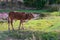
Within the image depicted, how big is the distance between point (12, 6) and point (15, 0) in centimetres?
165

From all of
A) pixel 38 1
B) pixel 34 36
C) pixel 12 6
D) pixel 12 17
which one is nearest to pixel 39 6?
pixel 38 1

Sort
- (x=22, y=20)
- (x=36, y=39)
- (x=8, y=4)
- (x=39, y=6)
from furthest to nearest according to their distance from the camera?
(x=8, y=4) < (x=39, y=6) < (x=22, y=20) < (x=36, y=39)

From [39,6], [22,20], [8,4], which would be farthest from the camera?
[8,4]

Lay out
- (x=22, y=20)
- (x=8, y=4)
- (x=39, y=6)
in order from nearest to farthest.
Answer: (x=22, y=20) < (x=39, y=6) < (x=8, y=4)

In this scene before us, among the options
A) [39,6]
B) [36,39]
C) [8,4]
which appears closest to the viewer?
[36,39]

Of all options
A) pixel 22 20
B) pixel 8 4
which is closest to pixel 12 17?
pixel 22 20

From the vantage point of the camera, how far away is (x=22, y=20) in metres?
12.4

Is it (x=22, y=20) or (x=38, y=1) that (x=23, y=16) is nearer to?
(x=22, y=20)

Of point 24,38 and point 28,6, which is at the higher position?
point 24,38

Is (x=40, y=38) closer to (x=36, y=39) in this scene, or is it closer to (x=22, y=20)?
(x=36, y=39)

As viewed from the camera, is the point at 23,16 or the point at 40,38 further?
the point at 23,16

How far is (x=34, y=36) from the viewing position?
935 cm

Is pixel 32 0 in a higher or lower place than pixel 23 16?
lower

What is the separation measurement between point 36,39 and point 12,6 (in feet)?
78.7
